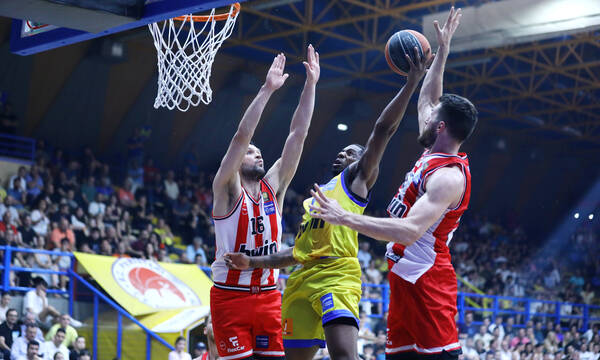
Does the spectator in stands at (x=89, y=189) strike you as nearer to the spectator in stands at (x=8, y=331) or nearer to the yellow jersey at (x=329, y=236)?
the spectator in stands at (x=8, y=331)

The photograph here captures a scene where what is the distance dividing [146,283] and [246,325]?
729cm

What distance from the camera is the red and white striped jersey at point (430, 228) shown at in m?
4.17

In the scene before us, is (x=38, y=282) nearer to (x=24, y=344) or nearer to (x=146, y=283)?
(x=24, y=344)

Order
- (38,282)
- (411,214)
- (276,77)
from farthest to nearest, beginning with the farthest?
(38,282) < (276,77) < (411,214)

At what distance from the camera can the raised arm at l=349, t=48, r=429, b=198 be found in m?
4.95

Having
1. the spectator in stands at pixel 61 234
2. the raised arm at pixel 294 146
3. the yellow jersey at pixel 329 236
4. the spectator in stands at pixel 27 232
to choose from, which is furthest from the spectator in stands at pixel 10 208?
the yellow jersey at pixel 329 236

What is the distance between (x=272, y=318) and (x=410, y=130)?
20036mm

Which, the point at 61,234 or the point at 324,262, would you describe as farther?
the point at 61,234

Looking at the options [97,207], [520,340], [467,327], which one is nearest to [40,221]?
[97,207]

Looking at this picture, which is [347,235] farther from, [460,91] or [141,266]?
[460,91]

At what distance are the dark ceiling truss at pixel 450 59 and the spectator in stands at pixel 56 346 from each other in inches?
352

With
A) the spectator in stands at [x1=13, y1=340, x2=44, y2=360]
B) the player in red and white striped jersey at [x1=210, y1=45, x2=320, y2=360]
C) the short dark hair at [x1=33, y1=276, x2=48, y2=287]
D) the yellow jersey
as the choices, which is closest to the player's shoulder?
the yellow jersey

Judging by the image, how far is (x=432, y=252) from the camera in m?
4.23

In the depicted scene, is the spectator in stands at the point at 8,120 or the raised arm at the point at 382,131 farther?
the spectator in stands at the point at 8,120
